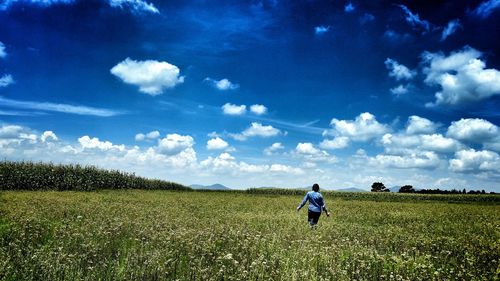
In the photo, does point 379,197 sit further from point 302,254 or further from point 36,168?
point 302,254

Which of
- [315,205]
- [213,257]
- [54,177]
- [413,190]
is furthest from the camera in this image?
[413,190]

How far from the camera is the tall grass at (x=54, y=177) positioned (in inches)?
1661

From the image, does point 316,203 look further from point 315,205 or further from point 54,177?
point 54,177

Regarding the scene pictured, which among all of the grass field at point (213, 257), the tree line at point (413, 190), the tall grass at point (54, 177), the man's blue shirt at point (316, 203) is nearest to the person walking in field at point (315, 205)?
the man's blue shirt at point (316, 203)

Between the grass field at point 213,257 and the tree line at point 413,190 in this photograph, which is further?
the tree line at point 413,190

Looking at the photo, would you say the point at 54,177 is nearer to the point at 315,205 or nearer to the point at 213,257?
the point at 315,205

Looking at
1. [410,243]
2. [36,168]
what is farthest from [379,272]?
[36,168]

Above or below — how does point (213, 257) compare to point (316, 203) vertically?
below

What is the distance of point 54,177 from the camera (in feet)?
152

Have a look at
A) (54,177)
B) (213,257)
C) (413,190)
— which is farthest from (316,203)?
(413,190)

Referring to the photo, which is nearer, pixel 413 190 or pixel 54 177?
pixel 54 177

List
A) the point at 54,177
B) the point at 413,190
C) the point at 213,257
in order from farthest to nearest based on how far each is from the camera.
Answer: the point at 413,190 < the point at 54,177 < the point at 213,257

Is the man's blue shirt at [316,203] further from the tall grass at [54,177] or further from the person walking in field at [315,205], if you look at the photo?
the tall grass at [54,177]

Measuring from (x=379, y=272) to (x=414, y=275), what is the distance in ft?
3.91
